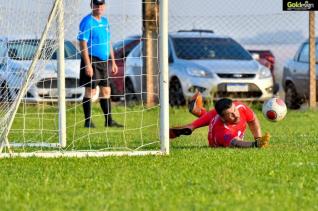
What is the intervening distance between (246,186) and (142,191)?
76 cm

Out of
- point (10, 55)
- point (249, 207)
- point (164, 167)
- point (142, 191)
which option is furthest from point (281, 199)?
point (10, 55)

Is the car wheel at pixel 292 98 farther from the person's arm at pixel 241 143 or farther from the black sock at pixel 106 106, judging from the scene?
the person's arm at pixel 241 143

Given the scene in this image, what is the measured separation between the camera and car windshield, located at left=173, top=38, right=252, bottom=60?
781 inches

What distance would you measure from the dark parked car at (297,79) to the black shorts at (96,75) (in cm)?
614

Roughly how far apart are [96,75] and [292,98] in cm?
679

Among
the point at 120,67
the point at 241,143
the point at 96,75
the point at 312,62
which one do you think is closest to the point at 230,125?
the point at 241,143

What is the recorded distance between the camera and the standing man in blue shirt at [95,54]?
43.3 ft

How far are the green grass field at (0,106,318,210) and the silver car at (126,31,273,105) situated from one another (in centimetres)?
824

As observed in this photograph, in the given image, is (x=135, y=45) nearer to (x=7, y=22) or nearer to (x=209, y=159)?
(x=7, y=22)

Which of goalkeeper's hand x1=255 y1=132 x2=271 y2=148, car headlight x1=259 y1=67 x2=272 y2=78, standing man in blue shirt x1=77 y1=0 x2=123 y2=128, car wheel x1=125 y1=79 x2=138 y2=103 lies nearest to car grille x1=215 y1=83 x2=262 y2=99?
car headlight x1=259 y1=67 x2=272 y2=78

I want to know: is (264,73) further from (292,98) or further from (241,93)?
(292,98)

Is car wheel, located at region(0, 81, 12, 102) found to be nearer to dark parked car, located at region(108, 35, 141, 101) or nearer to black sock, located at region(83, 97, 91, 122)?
black sock, located at region(83, 97, 91, 122)

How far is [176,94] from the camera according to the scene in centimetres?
1930

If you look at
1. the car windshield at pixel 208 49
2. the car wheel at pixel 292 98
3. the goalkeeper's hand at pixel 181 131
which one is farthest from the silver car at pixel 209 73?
the goalkeeper's hand at pixel 181 131
